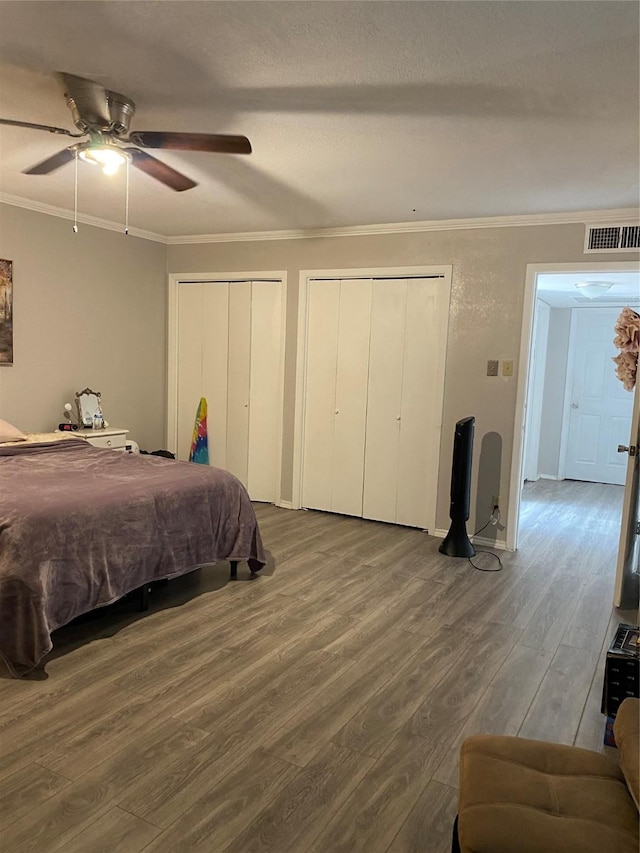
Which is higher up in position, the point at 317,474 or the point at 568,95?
the point at 568,95

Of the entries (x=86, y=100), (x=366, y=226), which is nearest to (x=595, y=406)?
(x=366, y=226)

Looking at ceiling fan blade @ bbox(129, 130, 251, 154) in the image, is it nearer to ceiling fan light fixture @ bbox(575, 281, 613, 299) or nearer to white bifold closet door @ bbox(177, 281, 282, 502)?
→ white bifold closet door @ bbox(177, 281, 282, 502)

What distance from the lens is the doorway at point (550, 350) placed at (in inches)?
177

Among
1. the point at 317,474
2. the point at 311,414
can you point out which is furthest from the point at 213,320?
the point at 317,474

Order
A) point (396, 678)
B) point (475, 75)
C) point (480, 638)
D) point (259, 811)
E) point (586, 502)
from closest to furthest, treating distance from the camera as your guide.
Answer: point (259, 811)
point (475, 75)
point (396, 678)
point (480, 638)
point (586, 502)

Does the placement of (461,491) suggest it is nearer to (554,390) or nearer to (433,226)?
(433,226)

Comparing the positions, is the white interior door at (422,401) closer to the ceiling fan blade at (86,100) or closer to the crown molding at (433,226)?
the crown molding at (433,226)

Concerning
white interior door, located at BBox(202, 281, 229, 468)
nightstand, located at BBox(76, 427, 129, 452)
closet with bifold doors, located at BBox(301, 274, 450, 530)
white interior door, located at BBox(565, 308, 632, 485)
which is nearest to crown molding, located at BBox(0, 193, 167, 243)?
white interior door, located at BBox(202, 281, 229, 468)

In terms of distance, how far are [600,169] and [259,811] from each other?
3446 millimetres

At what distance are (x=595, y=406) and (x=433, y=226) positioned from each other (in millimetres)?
4234

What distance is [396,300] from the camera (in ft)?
16.8

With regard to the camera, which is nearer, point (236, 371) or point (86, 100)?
point (86, 100)

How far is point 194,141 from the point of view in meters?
2.54

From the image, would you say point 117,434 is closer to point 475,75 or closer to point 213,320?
point 213,320
